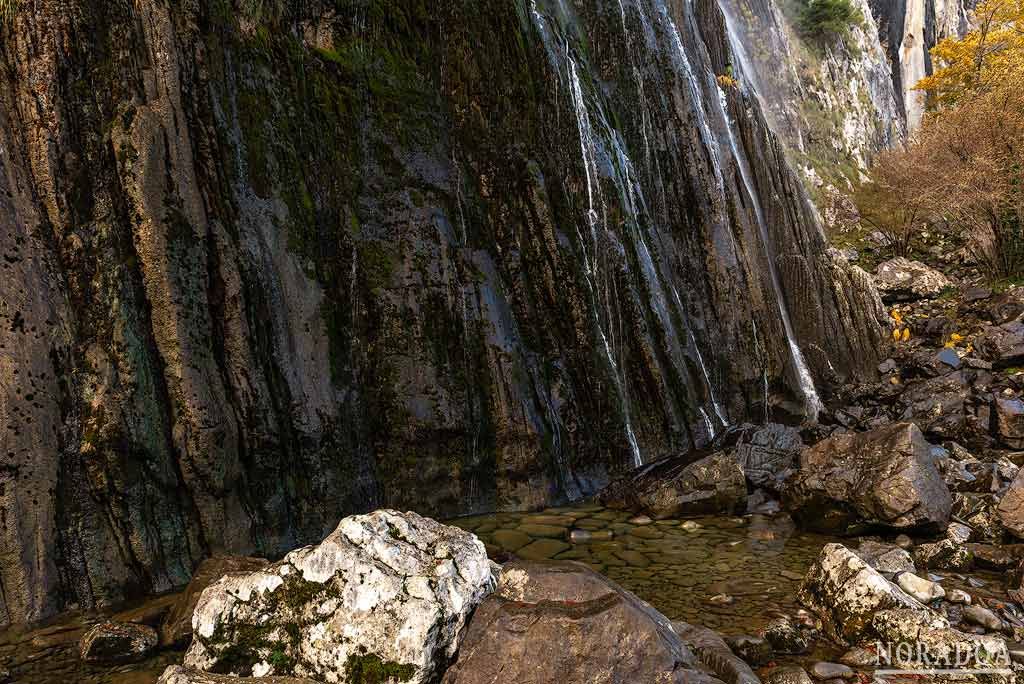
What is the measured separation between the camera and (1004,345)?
1348 centimetres

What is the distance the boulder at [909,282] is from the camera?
64.8 ft

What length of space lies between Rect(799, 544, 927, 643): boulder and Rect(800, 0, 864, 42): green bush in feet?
110

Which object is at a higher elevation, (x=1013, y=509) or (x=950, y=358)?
(x=950, y=358)

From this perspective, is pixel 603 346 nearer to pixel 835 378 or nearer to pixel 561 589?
pixel 561 589

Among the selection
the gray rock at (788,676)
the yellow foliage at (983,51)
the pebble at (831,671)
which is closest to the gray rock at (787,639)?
the pebble at (831,671)

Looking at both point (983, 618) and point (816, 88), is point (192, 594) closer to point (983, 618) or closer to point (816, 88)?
point (983, 618)

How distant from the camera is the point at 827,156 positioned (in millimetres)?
29422

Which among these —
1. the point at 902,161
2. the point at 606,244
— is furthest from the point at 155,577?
the point at 902,161

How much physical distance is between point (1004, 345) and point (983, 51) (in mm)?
23833

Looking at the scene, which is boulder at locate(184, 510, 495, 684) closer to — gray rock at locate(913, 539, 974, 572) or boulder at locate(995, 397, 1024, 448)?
gray rock at locate(913, 539, 974, 572)

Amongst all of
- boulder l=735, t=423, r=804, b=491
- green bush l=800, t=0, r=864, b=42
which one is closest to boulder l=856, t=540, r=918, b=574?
boulder l=735, t=423, r=804, b=491

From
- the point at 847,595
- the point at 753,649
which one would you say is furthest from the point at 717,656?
the point at 847,595

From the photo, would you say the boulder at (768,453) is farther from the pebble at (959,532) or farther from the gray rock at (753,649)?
the gray rock at (753,649)

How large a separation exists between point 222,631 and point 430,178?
7022mm
